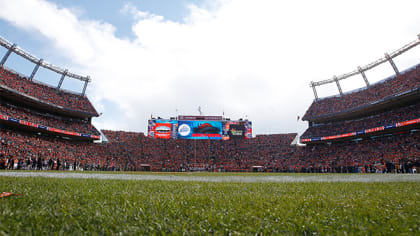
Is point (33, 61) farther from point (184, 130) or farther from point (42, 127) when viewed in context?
point (184, 130)

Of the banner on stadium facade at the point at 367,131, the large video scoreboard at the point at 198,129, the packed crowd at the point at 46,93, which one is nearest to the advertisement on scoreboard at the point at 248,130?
the large video scoreboard at the point at 198,129

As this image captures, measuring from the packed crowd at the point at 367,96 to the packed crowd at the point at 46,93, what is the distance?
4913cm

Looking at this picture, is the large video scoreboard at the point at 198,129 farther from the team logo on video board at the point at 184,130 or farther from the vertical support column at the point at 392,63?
the vertical support column at the point at 392,63

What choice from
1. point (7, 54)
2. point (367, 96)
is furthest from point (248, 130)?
point (7, 54)

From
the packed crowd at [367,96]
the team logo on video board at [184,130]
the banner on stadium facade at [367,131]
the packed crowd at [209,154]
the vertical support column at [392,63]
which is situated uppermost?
the vertical support column at [392,63]

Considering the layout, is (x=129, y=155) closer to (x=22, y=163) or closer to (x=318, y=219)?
(x=22, y=163)

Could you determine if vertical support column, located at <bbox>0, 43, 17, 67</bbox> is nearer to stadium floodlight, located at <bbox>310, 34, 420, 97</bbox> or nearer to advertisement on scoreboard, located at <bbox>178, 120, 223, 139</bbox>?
advertisement on scoreboard, located at <bbox>178, 120, 223, 139</bbox>

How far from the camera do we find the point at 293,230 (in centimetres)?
186

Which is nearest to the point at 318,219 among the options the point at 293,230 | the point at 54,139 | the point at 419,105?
the point at 293,230

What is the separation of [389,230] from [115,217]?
2.32 m

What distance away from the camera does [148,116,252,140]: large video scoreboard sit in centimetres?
5431

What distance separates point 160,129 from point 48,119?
21550 millimetres

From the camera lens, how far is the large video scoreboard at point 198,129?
54.3 meters

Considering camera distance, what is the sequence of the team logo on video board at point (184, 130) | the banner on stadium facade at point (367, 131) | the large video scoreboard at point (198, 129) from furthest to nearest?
the team logo on video board at point (184, 130)
the large video scoreboard at point (198, 129)
the banner on stadium facade at point (367, 131)
